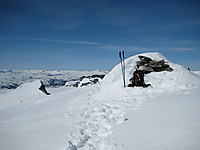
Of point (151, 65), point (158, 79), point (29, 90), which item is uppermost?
Answer: point (151, 65)

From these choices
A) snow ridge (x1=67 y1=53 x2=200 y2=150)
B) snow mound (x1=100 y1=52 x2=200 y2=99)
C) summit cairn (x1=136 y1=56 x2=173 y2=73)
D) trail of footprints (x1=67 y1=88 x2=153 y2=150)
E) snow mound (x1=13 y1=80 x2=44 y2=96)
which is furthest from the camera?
snow mound (x1=13 y1=80 x2=44 y2=96)

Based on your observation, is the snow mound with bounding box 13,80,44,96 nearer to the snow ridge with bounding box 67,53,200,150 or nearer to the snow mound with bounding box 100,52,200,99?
the snow mound with bounding box 100,52,200,99

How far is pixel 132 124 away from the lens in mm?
5508

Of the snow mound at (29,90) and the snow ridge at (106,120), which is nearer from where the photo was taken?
the snow ridge at (106,120)

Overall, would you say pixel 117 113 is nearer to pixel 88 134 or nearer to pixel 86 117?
pixel 86 117

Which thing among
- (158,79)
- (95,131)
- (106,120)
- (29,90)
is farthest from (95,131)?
(29,90)

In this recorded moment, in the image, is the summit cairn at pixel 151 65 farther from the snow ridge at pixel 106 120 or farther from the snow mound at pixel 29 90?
the snow mound at pixel 29 90

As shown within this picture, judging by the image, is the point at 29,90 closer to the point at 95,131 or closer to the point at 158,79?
the point at 158,79

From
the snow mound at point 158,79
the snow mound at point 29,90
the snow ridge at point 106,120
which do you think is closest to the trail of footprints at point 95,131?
the snow ridge at point 106,120

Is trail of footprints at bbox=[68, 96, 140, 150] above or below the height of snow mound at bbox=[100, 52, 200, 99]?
below

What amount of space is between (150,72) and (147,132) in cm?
1178

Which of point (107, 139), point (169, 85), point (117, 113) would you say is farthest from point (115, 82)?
point (107, 139)

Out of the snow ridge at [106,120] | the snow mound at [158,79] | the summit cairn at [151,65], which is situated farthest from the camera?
the summit cairn at [151,65]

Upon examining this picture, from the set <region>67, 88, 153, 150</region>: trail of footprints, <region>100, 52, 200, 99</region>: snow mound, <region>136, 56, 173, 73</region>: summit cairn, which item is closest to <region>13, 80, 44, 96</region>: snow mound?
<region>100, 52, 200, 99</region>: snow mound
